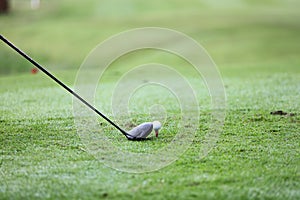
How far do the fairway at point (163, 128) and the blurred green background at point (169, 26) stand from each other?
60 mm

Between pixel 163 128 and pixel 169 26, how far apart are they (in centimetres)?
910

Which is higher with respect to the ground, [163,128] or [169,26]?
[169,26]

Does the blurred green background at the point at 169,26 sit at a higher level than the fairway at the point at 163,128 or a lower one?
higher

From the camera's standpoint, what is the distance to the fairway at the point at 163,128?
2.86 meters

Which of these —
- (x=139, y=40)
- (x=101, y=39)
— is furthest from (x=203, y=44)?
(x=101, y=39)

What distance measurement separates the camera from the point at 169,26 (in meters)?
13.1

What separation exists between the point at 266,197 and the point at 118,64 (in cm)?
811

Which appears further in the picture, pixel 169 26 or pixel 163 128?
pixel 169 26

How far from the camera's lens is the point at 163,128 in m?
4.28

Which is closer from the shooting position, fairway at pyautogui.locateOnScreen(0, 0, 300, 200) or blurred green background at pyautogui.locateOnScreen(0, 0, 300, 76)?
fairway at pyautogui.locateOnScreen(0, 0, 300, 200)

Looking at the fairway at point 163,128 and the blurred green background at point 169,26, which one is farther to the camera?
the blurred green background at point 169,26

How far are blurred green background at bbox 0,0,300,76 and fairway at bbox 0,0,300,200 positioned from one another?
6cm

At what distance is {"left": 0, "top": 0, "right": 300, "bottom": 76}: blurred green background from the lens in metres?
10.6

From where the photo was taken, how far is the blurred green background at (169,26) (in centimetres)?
1063
